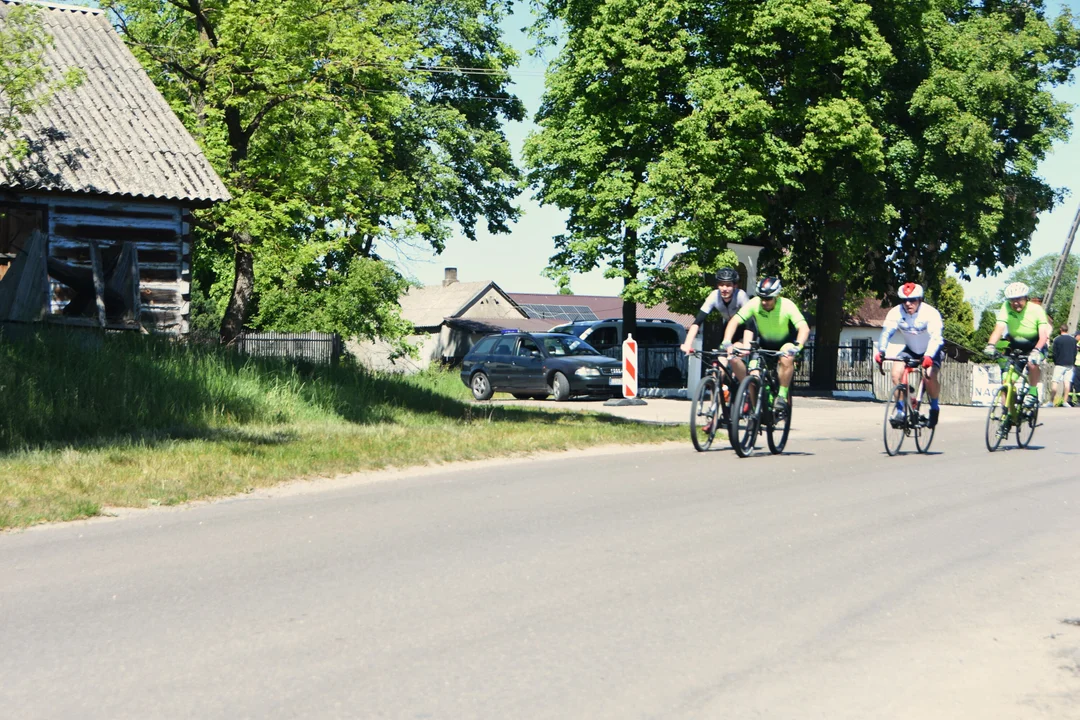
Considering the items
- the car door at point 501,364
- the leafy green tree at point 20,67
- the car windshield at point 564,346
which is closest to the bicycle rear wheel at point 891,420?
the leafy green tree at point 20,67

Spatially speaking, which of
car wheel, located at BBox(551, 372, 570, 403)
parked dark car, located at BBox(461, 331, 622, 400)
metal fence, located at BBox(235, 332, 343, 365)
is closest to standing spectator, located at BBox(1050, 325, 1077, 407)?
parked dark car, located at BBox(461, 331, 622, 400)

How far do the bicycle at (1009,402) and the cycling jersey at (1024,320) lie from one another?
235 millimetres

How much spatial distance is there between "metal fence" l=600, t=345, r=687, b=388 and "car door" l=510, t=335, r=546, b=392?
5040 millimetres

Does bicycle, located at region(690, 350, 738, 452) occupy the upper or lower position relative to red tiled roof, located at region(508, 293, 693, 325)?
lower

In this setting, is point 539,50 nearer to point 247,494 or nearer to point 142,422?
point 142,422

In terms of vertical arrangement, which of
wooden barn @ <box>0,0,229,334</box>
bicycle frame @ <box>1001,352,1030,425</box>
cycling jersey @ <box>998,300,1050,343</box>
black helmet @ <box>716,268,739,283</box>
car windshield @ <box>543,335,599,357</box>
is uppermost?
wooden barn @ <box>0,0,229,334</box>

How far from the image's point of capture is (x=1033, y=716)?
4465mm

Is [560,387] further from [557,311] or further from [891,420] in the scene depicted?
[557,311]

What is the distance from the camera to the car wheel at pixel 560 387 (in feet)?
101

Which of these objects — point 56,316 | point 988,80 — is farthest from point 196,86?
point 988,80

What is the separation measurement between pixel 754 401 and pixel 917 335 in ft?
8.07

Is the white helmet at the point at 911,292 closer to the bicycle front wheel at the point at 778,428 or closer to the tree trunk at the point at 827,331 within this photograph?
the bicycle front wheel at the point at 778,428

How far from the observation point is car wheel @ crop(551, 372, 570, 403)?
30828 millimetres

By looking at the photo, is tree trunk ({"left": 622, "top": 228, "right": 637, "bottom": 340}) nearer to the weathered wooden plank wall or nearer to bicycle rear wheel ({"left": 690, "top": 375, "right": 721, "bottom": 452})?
the weathered wooden plank wall
